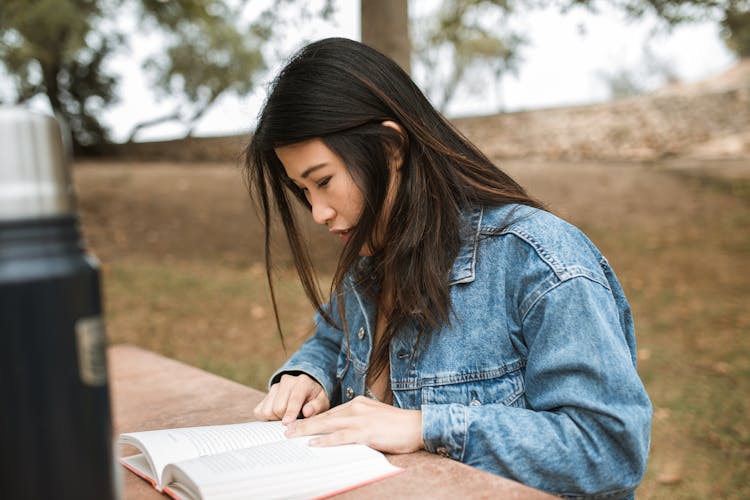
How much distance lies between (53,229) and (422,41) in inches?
875

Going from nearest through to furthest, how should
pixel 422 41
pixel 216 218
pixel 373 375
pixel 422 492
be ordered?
pixel 422 492 < pixel 373 375 < pixel 216 218 < pixel 422 41

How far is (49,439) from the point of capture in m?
0.52

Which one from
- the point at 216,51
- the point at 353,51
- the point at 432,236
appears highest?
the point at 216,51

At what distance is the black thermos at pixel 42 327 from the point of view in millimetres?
507

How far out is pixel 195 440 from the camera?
1.18 meters

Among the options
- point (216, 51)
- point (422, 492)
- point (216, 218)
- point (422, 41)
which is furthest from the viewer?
point (422, 41)

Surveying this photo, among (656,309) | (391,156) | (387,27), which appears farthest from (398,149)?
(656,309)

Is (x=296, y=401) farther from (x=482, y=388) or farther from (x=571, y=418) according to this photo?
(x=571, y=418)

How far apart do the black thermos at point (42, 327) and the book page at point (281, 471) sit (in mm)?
419

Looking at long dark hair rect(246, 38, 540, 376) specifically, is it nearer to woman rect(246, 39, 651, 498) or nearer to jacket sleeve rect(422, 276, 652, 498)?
woman rect(246, 39, 651, 498)

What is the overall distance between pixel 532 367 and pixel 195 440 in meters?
0.61

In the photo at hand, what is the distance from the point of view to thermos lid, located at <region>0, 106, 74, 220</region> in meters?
0.51

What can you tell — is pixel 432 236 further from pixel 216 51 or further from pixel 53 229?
pixel 216 51

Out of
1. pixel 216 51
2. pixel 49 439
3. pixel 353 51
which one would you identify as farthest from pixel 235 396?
pixel 216 51
